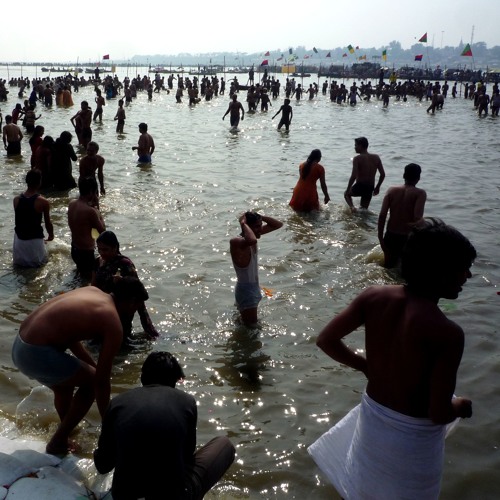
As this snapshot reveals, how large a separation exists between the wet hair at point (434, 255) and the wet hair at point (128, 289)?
5.62 feet

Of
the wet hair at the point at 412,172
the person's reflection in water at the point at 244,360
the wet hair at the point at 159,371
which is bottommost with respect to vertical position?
the person's reflection in water at the point at 244,360

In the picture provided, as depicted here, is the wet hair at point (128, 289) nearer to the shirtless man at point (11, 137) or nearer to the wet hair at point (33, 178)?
the wet hair at point (33, 178)

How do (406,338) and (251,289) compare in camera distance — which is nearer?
(406,338)

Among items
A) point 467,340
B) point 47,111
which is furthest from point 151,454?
point 47,111

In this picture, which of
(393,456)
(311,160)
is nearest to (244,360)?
(393,456)

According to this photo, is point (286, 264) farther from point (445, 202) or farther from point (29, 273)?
point (445, 202)

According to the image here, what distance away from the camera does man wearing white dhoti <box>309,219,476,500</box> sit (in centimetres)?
214

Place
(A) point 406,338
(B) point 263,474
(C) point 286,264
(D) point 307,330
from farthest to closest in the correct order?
(C) point 286,264 → (D) point 307,330 → (B) point 263,474 → (A) point 406,338

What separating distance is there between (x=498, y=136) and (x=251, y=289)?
21.3 metres

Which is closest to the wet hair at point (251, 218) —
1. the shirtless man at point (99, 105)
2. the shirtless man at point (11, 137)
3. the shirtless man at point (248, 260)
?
the shirtless man at point (248, 260)

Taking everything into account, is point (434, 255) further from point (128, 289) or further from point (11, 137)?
point (11, 137)

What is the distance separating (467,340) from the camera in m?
5.68

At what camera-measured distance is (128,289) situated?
10.9 feet

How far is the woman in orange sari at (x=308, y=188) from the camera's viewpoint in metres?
9.60
